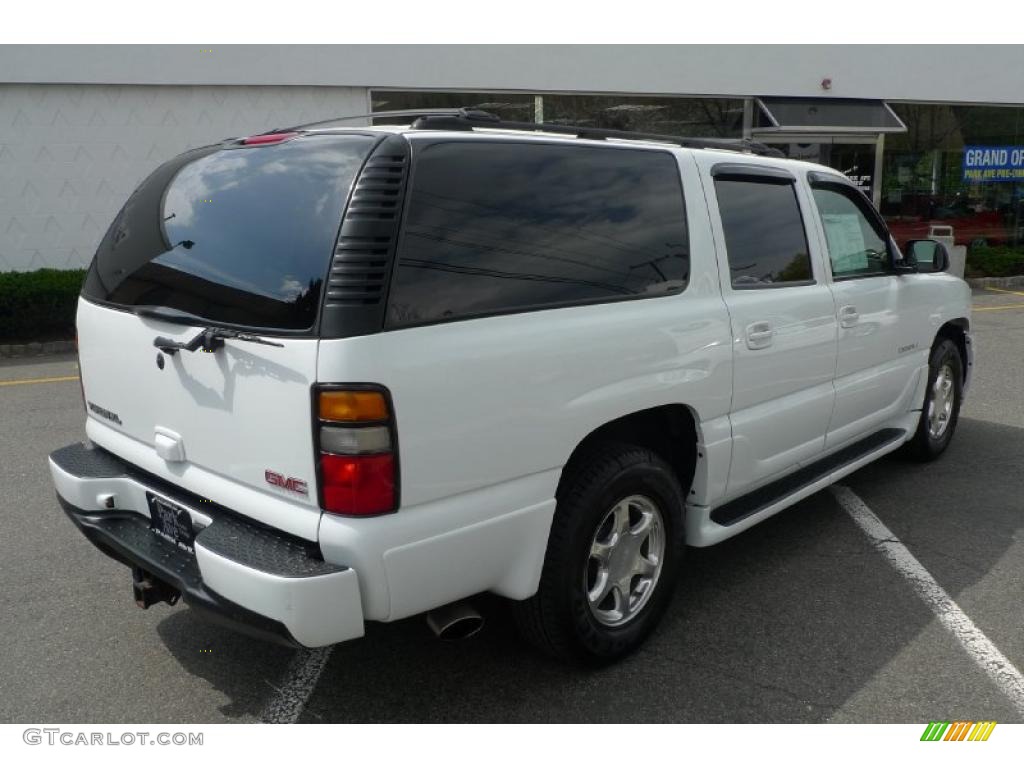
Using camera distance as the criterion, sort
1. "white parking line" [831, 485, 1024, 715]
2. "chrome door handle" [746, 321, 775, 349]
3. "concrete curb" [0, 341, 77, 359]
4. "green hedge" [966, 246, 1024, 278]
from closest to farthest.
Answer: "white parking line" [831, 485, 1024, 715]
"chrome door handle" [746, 321, 775, 349]
"concrete curb" [0, 341, 77, 359]
"green hedge" [966, 246, 1024, 278]

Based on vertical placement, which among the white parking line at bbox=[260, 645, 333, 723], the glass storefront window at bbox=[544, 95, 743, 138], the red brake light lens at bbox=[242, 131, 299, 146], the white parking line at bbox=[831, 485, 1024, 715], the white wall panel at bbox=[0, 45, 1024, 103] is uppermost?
the white wall panel at bbox=[0, 45, 1024, 103]

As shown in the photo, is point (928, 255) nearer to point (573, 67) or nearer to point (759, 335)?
point (759, 335)

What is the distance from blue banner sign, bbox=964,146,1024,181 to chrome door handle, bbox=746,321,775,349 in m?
15.3

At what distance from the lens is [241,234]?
2814 mm

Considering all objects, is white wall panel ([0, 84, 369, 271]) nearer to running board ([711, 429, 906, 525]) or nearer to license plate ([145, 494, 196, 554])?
running board ([711, 429, 906, 525])

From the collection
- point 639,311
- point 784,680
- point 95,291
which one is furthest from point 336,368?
point 784,680

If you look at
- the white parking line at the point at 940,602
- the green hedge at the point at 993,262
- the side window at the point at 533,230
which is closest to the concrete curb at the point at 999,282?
the green hedge at the point at 993,262

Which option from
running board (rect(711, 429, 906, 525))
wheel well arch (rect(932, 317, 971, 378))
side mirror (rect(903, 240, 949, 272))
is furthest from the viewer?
wheel well arch (rect(932, 317, 971, 378))

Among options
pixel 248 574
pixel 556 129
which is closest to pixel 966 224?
pixel 556 129

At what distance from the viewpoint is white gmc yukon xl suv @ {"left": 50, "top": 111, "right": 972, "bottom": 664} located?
8.23 feet

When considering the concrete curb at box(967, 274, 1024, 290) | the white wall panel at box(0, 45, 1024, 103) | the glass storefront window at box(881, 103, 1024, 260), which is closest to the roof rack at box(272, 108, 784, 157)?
the white wall panel at box(0, 45, 1024, 103)

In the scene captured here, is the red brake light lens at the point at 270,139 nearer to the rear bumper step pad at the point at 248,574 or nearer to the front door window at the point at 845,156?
the rear bumper step pad at the point at 248,574

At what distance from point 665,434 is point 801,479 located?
3.39 feet

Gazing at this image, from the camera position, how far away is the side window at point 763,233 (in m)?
3.78
